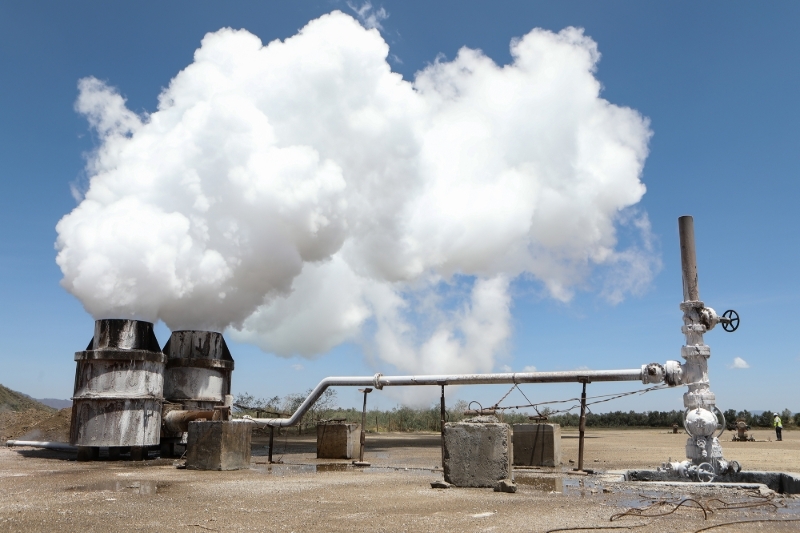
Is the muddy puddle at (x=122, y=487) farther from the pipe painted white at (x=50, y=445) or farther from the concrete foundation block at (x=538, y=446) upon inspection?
the concrete foundation block at (x=538, y=446)

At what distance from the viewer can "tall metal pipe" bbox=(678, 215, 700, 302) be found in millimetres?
11933

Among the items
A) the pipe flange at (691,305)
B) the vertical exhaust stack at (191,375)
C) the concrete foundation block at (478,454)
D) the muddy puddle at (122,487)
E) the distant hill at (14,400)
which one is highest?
the pipe flange at (691,305)

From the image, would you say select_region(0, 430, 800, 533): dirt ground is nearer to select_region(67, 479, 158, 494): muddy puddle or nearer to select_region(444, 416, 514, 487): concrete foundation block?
select_region(67, 479, 158, 494): muddy puddle

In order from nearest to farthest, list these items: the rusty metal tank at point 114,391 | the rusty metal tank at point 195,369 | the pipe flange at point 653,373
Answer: the pipe flange at point 653,373 < the rusty metal tank at point 114,391 < the rusty metal tank at point 195,369

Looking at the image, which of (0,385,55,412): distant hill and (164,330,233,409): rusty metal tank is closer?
(164,330,233,409): rusty metal tank

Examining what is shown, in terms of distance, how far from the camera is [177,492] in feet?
31.6

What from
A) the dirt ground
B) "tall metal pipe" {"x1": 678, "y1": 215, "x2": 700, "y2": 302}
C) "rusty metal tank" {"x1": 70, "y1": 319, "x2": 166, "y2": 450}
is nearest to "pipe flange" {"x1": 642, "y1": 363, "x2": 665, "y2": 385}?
"tall metal pipe" {"x1": 678, "y1": 215, "x2": 700, "y2": 302}

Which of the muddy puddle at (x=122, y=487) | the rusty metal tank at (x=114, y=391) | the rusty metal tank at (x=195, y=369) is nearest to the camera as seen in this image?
the muddy puddle at (x=122, y=487)

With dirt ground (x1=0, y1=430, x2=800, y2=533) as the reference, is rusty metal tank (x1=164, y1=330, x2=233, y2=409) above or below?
above

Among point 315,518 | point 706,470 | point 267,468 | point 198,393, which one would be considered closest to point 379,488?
point 315,518

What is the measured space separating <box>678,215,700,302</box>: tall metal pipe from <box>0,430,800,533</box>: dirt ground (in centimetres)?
351

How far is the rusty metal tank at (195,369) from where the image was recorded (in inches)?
671

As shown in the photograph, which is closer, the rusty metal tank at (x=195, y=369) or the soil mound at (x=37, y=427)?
the rusty metal tank at (x=195, y=369)

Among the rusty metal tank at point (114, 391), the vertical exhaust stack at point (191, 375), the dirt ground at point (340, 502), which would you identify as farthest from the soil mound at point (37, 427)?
the dirt ground at point (340, 502)
